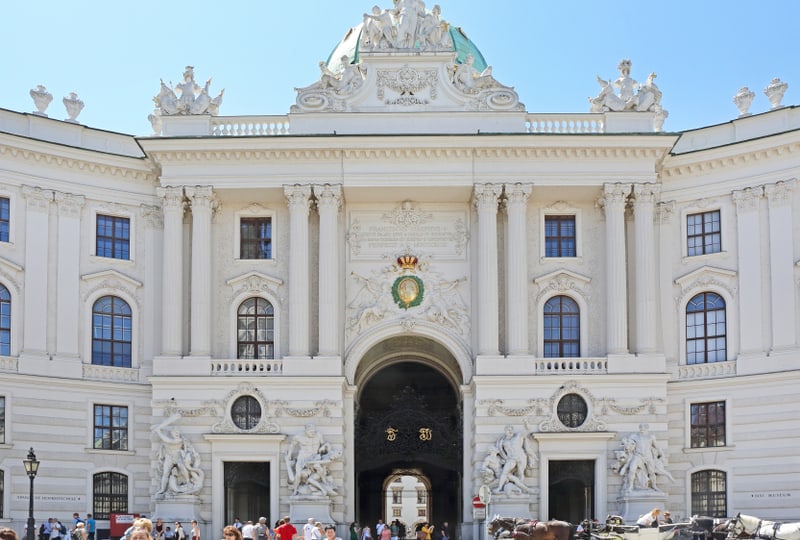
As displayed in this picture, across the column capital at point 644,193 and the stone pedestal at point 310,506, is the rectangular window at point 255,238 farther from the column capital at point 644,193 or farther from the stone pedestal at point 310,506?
the column capital at point 644,193

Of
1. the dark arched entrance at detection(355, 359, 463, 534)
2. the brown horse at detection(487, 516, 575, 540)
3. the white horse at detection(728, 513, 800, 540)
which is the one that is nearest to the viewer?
the brown horse at detection(487, 516, 575, 540)

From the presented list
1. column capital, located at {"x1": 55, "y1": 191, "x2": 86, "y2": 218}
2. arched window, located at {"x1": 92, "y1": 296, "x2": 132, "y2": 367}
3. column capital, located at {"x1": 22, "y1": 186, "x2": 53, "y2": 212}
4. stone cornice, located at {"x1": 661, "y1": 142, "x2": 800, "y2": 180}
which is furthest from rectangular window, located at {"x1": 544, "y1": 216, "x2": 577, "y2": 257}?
column capital, located at {"x1": 22, "y1": 186, "x2": 53, "y2": 212}

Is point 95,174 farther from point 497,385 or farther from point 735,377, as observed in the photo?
point 735,377

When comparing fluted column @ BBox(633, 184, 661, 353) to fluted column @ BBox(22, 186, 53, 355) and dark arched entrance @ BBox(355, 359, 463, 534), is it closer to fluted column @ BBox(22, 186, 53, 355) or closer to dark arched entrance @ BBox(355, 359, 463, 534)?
dark arched entrance @ BBox(355, 359, 463, 534)

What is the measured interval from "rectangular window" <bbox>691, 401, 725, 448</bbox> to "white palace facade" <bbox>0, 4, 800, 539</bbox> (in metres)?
0.09

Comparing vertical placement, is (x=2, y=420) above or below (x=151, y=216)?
below

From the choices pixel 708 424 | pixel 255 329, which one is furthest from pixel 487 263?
pixel 708 424

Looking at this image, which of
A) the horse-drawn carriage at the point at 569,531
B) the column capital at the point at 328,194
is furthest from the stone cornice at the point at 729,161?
the horse-drawn carriage at the point at 569,531

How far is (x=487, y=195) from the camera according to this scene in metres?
53.7

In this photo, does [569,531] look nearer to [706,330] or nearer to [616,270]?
[616,270]

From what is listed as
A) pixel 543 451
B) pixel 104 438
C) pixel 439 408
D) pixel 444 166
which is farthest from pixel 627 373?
pixel 104 438

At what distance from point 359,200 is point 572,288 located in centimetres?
928

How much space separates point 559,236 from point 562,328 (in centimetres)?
378

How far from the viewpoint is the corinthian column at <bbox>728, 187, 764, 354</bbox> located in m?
53.1
